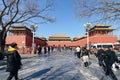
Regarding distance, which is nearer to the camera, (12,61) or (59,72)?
(12,61)

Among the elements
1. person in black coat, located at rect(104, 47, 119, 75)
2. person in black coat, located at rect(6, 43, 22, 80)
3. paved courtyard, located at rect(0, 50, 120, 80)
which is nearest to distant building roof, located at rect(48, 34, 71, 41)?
paved courtyard, located at rect(0, 50, 120, 80)

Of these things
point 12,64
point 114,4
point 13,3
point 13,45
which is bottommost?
point 12,64

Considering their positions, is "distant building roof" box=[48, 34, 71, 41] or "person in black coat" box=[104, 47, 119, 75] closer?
"person in black coat" box=[104, 47, 119, 75]

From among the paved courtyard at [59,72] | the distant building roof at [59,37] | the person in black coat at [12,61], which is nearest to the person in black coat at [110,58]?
the paved courtyard at [59,72]

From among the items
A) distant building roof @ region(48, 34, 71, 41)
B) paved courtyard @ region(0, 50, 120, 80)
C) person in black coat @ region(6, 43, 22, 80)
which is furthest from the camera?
distant building roof @ region(48, 34, 71, 41)

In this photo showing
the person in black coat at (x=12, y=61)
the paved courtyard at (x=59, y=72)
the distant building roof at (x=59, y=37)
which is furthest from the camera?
the distant building roof at (x=59, y=37)

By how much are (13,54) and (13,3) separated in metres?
18.8

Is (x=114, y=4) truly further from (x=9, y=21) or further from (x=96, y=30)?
(x=96, y=30)

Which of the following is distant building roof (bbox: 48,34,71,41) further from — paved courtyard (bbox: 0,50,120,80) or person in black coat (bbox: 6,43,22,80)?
person in black coat (bbox: 6,43,22,80)

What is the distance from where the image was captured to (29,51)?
5403cm

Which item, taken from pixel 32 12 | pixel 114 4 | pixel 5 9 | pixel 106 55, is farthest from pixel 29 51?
pixel 106 55

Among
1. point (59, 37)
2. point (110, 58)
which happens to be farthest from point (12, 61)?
point (59, 37)

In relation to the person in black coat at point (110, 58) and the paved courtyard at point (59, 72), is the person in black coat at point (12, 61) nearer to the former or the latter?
the paved courtyard at point (59, 72)

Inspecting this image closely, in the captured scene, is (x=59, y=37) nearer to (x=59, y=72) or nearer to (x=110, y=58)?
(x=59, y=72)
